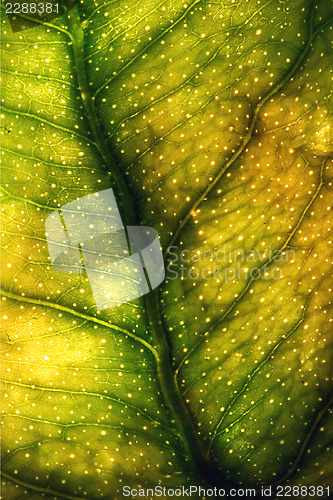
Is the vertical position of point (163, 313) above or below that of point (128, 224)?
below

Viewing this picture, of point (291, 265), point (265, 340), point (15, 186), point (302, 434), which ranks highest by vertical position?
point (15, 186)

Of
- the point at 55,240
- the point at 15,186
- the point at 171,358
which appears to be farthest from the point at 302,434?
the point at 15,186

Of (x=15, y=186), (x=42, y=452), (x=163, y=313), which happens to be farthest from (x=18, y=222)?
(x=42, y=452)

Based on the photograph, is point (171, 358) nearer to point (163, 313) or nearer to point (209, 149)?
point (163, 313)

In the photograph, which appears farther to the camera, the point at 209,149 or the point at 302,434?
the point at 302,434

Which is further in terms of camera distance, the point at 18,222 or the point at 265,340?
the point at 265,340

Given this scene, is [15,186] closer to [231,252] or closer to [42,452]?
[231,252]
